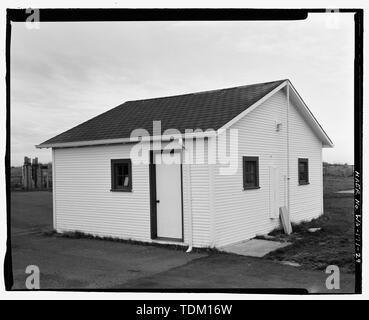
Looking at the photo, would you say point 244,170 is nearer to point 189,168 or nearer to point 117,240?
point 189,168

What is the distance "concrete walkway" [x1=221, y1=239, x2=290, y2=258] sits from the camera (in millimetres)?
9016

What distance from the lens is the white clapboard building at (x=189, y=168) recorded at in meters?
9.58

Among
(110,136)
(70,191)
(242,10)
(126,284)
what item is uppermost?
(242,10)

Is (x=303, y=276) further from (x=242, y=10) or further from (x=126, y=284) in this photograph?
(x=242, y=10)

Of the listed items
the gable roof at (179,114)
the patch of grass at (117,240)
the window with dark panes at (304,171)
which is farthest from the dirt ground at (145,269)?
the window with dark panes at (304,171)

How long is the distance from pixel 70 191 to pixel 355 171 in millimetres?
9671

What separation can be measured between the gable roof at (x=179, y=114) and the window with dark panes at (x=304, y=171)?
1400 mm

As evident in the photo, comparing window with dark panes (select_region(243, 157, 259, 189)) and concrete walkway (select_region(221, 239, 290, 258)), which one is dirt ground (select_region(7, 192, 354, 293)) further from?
window with dark panes (select_region(243, 157, 259, 189))

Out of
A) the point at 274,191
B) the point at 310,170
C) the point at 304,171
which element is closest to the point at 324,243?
the point at 274,191

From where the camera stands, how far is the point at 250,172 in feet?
36.4

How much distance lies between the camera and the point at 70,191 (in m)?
12.4

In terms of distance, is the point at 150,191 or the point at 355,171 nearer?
the point at 355,171

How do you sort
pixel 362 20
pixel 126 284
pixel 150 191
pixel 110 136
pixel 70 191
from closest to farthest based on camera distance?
1. pixel 362 20
2. pixel 126 284
3. pixel 150 191
4. pixel 110 136
5. pixel 70 191

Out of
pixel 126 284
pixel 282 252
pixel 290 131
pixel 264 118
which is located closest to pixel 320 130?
pixel 290 131
